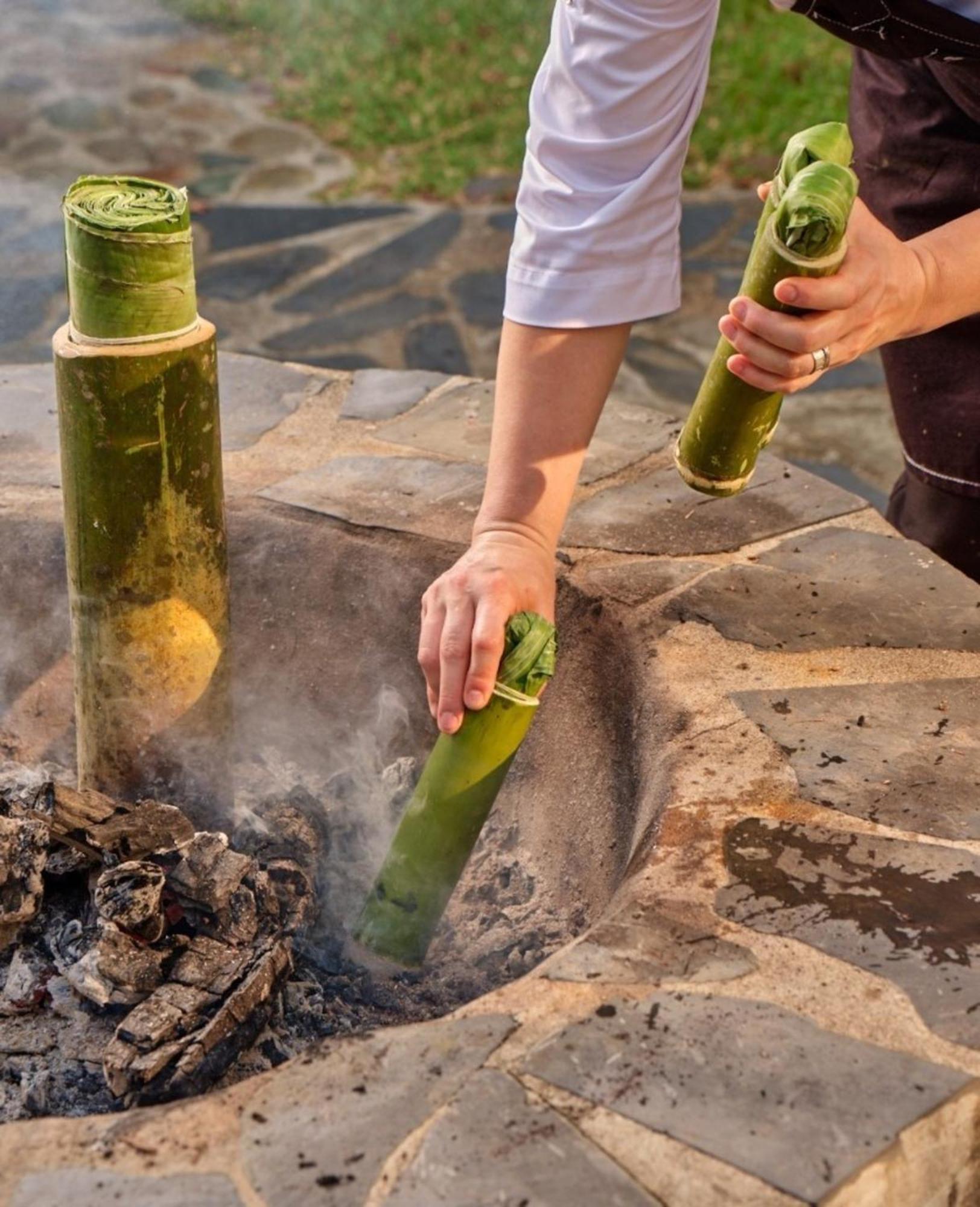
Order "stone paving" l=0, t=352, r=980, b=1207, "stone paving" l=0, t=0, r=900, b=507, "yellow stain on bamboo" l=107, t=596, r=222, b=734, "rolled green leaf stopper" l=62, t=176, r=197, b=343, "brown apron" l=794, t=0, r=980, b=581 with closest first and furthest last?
"stone paving" l=0, t=352, r=980, b=1207 < "rolled green leaf stopper" l=62, t=176, r=197, b=343 < "yellow stain on bamboo" l=107, t=596, r=222, b=734 < "brown apron" l=794, t=0, r=980, b=581 < "stone paving" l=0, t=0, r=900, b=507

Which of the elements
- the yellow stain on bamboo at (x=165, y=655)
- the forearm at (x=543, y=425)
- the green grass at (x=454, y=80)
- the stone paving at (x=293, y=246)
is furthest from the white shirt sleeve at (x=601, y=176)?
the green grass at (x=454, y=80)

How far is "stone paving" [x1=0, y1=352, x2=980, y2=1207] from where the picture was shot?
122 cm

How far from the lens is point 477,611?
176 centimetres

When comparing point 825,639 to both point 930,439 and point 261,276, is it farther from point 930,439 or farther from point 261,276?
point 261,276

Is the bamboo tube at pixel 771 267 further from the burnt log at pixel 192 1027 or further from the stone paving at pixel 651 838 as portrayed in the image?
the burnt log at pixel 192 1027

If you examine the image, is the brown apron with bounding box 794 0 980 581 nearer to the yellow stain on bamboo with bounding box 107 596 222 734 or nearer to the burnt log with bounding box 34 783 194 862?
the yellow stain on bamboo with bounding box 107 596 222 734

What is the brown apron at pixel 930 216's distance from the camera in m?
2.38

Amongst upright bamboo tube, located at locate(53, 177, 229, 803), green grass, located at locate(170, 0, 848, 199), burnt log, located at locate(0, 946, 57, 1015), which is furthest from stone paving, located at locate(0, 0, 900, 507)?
burnt log, located at locate(0, 946, 57, 1015)

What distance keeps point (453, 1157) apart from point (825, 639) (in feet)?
3.27

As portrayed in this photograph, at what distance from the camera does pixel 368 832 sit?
7.06 ft

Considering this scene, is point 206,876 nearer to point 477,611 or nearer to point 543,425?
point 477,611

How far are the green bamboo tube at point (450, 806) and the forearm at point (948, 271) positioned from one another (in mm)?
549

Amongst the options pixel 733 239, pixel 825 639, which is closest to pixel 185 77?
pixel 733 239

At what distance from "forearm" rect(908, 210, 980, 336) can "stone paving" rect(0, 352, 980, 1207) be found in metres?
0.47
